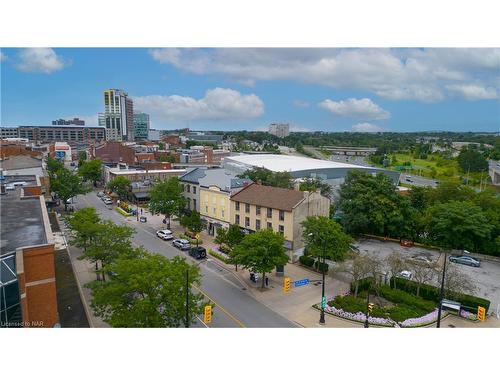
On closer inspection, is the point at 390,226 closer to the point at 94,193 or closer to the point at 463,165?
the point at 94,193

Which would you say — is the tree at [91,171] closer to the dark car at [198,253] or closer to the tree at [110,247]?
the dark car at [198,253]

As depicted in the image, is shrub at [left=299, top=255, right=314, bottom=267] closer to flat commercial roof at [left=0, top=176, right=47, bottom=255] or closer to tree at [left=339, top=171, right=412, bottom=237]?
tree at [left=339, top=171, right=412, bottom=237]

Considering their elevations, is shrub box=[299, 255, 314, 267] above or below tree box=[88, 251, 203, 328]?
below

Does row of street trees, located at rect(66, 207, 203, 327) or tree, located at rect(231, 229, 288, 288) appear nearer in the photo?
row of street trees, located at rect(66, 207, 203, 327)

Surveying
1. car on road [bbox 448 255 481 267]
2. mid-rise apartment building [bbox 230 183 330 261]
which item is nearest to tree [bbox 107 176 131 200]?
mid-rise apartment building [bbox 230 183 330 261]

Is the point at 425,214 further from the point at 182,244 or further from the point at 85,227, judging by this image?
the point at 85,227

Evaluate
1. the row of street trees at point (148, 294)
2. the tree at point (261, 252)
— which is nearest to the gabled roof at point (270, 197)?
the tree at point (261, 252)

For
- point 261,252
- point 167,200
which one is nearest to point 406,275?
point 261,252
